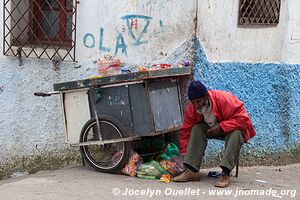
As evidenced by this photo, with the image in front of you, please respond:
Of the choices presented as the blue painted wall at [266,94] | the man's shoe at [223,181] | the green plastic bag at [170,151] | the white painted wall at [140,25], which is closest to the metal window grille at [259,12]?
the blue painted wall at [266,94]

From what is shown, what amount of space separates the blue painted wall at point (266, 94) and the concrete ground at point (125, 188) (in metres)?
0.80

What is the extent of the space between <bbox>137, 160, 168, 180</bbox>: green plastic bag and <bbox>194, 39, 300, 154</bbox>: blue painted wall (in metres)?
0.91

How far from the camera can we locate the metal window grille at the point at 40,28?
602 cm

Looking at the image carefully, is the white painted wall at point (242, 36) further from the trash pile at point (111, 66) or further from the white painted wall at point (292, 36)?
the trash pile at point (111, 66)

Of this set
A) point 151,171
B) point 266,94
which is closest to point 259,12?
point 266,94

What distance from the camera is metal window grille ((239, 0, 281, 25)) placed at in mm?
6047

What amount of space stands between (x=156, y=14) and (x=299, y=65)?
204cm

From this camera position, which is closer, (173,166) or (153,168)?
(153,168)

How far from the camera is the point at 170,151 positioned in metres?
5.71

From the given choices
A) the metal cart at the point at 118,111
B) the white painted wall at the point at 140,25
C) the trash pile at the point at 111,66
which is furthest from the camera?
the trash pile at the point at 111,66

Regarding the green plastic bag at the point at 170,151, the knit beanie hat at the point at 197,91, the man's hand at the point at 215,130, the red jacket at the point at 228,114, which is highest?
the knit beanie hat at the point at 197,91

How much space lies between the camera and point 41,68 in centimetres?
603

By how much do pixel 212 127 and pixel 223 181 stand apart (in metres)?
0.53

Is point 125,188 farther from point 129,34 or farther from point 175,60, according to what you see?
point 129,34
